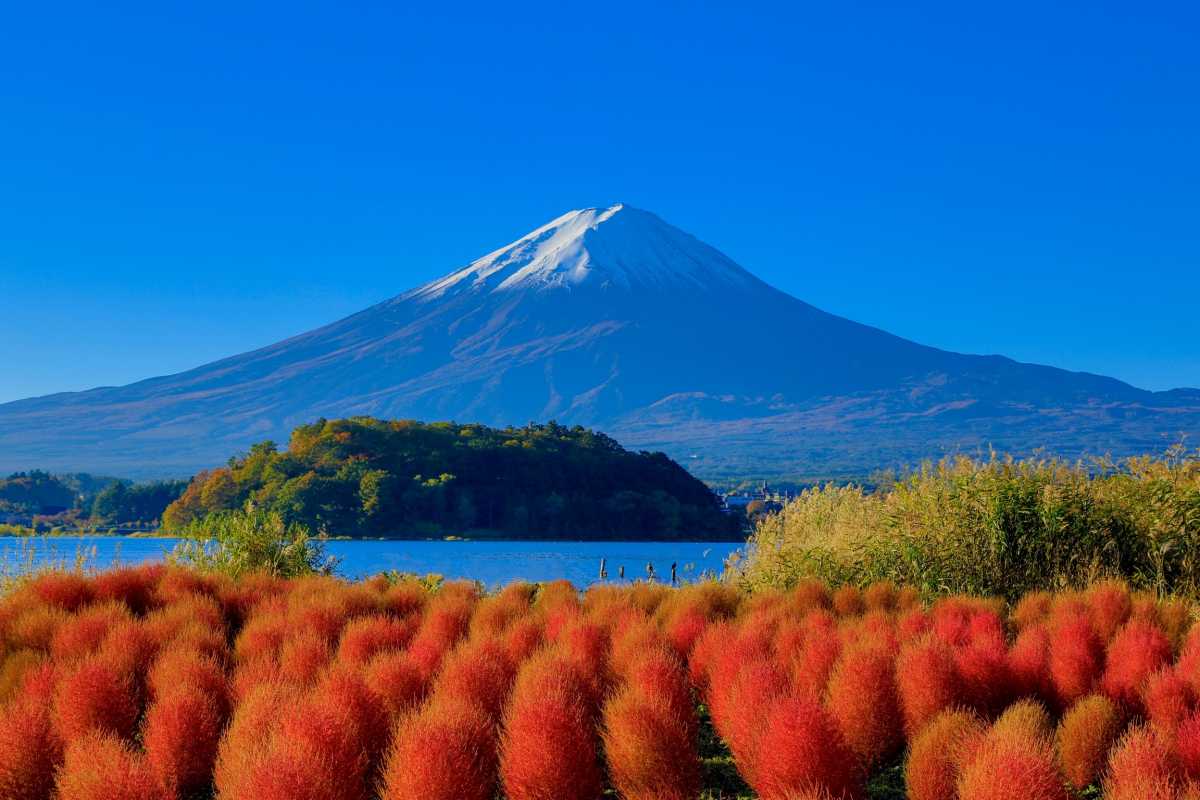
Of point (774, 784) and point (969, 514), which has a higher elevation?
point (969, 514)

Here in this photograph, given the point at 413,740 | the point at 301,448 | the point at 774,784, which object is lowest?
the point at 774,784

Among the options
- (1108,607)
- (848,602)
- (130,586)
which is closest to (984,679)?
(1108,607)

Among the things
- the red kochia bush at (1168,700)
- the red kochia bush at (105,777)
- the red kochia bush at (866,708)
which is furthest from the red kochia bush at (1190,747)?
the red kochia bush at (105,777)

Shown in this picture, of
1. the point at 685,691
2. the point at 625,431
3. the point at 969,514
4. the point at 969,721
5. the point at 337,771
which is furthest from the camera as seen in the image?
the point at 625,431

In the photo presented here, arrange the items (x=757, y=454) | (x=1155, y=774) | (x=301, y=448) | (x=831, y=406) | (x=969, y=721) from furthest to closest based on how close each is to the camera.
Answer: (x=831, y=406), (x=757, y=454), (x=301, y=448), (x=969, y=721), (x=1155, y=774)

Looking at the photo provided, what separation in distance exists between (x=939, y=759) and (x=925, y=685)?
1831 millimetres

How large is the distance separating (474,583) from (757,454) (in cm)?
14635

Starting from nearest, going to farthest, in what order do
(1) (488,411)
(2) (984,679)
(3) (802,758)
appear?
1. (3) (802,758)
2. (2) (984,679)
3. (1) (488,411)

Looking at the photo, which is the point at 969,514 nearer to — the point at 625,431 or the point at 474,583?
the point at 474,583

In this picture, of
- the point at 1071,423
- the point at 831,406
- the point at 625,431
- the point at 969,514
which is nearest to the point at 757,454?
the point at 625,431

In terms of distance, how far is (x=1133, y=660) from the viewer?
31.8 ft

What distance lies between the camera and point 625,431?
178 meters

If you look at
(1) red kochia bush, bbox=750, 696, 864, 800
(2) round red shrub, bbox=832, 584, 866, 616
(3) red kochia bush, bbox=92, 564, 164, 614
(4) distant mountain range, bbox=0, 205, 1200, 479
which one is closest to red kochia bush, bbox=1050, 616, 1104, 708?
(2) round red shrub, bbox=832, 584, 866, 616

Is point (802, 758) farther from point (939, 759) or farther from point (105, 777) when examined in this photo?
point (105, 777)
